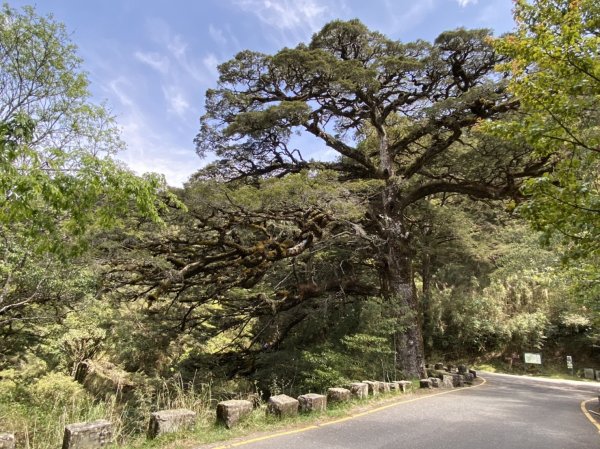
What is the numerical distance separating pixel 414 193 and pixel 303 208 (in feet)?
18.5

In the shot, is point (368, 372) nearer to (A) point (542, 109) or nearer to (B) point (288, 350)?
(B) point (288, 350)

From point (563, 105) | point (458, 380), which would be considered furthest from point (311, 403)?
point (458, 380)

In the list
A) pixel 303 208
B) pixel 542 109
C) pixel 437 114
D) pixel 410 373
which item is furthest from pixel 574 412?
pixel 437 114

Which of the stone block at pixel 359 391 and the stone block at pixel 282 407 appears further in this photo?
the stone block at pixel 359 391

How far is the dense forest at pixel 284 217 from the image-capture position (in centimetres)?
543

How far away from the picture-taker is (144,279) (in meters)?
9.07

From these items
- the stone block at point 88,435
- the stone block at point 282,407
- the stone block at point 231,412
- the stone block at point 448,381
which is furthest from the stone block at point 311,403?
the stone block at point 448,381

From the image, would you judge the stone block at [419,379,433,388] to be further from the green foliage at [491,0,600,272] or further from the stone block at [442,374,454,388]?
the green foliage at [491,0,600,272]

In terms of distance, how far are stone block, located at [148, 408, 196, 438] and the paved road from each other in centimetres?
90

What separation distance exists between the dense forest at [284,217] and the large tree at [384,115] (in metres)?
0.08

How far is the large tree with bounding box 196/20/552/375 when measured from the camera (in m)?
12.5

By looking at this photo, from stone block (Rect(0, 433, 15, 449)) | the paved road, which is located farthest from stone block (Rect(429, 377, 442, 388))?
stone block (Rect(0, 433, 15, 449))

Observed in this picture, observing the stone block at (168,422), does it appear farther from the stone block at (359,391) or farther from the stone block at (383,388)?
the stone block at (383,388)

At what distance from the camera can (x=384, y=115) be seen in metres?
15.7
